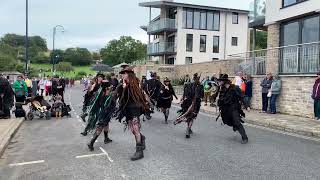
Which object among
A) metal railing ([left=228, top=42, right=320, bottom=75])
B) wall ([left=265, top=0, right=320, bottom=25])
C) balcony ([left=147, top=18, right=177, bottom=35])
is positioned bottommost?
metal railing ([left=228, top=42, right=320, bottom=75])

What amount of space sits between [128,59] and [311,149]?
85042 millimetres

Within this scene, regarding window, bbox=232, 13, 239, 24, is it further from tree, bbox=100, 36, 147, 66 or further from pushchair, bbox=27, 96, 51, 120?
pushchair, bbox=27, 96, 51, 120

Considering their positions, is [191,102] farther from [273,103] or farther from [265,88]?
[265,88]

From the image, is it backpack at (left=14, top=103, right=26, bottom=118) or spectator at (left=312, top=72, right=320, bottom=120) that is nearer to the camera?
spectator at (left=312, top=72, right=320, bottom=120)

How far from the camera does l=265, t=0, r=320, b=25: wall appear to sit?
19673mm

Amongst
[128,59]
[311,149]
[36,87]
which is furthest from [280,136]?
[128,59]

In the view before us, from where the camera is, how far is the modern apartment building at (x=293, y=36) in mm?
18547

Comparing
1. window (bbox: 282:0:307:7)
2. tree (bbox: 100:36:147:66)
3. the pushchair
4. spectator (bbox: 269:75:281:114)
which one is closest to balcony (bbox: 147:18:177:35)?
window (bbox: 282:0:307:7)

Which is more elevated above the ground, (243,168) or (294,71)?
(294,71)

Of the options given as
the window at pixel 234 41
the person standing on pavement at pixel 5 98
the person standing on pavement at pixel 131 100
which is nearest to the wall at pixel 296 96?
the person standing on pavement at pixel 131 100

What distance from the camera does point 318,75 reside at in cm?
1594

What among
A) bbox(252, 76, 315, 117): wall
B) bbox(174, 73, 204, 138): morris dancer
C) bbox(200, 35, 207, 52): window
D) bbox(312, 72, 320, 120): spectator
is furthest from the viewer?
bbox(200, 35, 207, 52): window

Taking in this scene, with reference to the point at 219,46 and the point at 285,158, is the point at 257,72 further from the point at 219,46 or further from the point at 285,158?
the point at 219,46

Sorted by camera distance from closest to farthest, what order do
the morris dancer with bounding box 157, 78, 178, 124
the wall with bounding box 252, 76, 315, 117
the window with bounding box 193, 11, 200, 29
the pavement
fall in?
the pavement < the morris dancer with bounding box 157, 78, 178, 124 < the wall with bounding box 252, 76, 315, 117 < the window with bounding box 193, 11, 200, 29
